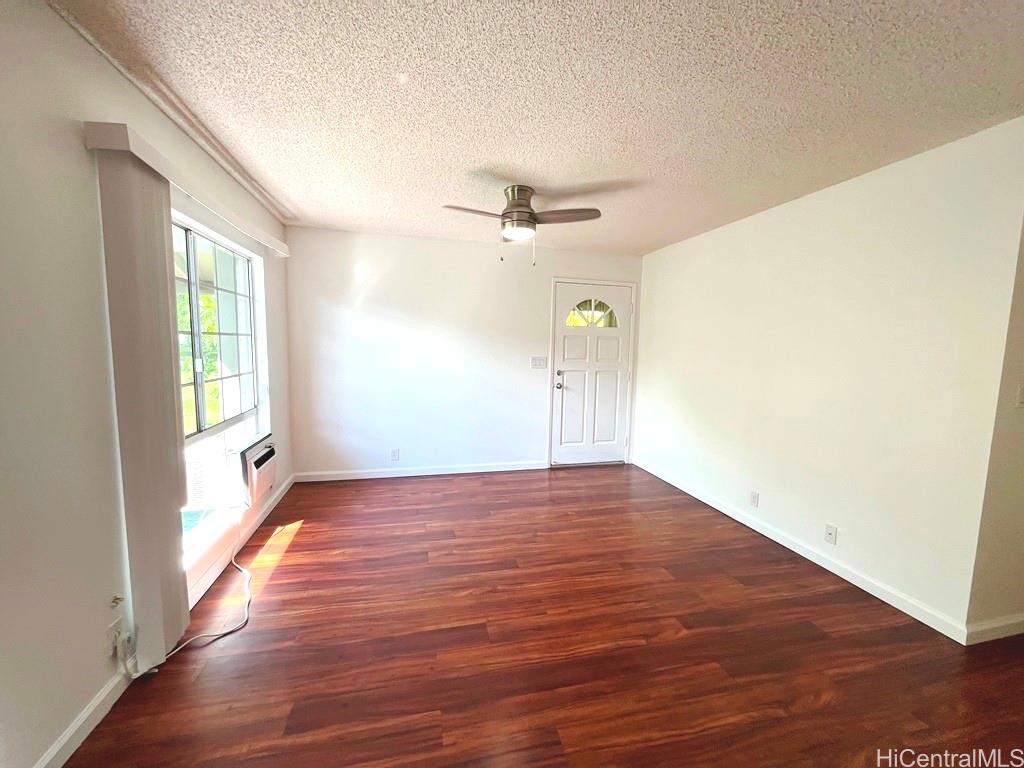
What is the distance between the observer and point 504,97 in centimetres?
155

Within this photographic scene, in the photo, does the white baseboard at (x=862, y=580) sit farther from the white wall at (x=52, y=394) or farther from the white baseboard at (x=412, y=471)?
the white wall at (x=52, y=394)

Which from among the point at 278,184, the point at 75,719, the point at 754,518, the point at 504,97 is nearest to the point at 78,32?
the point at 278,184

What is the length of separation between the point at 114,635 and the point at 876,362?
3.67 meters

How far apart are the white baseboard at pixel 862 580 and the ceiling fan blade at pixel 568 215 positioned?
8.16ft

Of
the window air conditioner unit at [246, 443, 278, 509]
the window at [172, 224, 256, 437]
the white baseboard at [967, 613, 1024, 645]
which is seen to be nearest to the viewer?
the white baseboard at [967, 613, 1024, 645]

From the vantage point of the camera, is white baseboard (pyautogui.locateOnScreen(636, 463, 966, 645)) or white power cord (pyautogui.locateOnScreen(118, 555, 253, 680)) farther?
white baseboard (pyautogui.locateOnScreen(636, 463, 966, 645))

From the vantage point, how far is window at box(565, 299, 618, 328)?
412 cm

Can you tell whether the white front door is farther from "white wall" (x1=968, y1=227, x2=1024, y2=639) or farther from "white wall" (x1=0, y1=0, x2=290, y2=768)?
"white wall" (x1=0, y1=0, x2=290, y2=768)

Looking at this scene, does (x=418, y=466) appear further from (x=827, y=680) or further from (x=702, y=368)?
(x=827, y=680)

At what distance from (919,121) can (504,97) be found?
5.82ft

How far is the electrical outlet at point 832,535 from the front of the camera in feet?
7.57

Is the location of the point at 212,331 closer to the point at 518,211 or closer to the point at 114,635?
the point at 114,635
